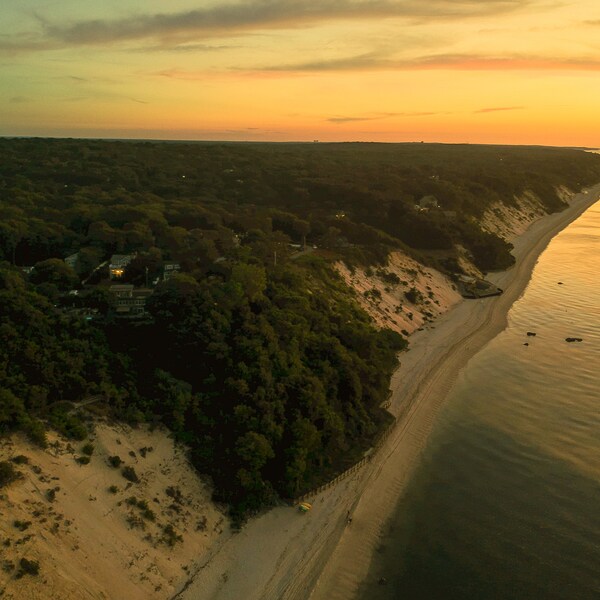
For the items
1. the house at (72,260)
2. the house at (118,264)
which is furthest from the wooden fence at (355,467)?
the house at (72,260)

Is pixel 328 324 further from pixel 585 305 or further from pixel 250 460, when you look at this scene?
pixel 585 305

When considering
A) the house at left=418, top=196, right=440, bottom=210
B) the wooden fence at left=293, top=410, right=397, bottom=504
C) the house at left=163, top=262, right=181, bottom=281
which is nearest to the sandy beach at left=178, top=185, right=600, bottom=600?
the wooden fence at left=293, top=410, right=397, bottom=504

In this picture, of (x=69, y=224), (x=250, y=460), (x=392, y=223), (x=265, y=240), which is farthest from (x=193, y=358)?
(x=392, y=223)

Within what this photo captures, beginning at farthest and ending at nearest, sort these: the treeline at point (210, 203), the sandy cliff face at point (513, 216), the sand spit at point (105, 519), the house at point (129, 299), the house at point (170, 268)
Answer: the sandy cliff face at point (513, 216)
the treeline at point (210, 203)
the house at point (170, 268)
the house at point (129, 299)
the sand spit at point (105, 519)

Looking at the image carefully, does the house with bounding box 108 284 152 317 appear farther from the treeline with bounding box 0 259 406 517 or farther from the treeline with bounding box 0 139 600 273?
the treeline with bounding box 0 139 600 273

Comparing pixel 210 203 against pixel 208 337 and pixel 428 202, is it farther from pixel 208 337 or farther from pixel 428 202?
pixel 208 337

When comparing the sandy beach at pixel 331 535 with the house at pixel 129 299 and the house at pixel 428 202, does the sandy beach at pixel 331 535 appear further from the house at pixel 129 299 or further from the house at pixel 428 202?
the house at pixel 428 202
